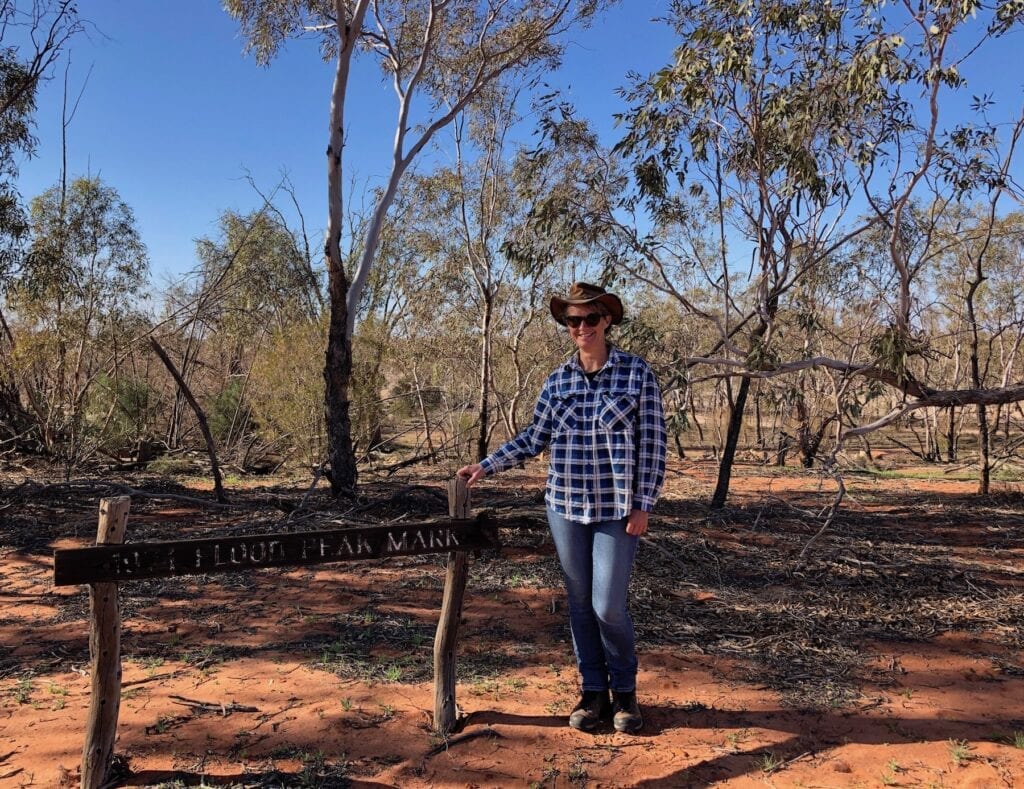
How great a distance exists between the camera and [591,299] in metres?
2.81

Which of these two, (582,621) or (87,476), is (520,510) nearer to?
(582,621)

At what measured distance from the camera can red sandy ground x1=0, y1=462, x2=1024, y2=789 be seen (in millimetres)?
2730

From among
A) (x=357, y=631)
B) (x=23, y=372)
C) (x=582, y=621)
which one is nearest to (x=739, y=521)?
(x=357, y=631)

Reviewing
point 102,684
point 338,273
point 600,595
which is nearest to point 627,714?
point 600,595

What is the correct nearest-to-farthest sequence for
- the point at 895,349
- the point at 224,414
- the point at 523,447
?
the point at 523,447
the point at 895,349
the point at 224,414

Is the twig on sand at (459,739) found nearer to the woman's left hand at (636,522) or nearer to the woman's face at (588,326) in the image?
the woman's left hand at (636,522)

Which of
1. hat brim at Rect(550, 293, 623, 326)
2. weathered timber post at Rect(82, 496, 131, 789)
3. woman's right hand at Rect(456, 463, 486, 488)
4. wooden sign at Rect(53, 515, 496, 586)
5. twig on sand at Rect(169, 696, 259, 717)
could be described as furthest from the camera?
twig on sand at Rect(169, 696, 259, 717)

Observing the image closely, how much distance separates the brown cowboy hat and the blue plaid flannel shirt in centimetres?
16

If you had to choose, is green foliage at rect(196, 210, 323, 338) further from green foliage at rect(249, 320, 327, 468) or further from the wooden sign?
the wooden sign

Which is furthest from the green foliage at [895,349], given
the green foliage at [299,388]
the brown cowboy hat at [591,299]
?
the green foliage at [299,388]

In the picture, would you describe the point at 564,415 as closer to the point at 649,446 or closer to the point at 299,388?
the point at 649,446

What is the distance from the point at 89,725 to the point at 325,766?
33.5 inches

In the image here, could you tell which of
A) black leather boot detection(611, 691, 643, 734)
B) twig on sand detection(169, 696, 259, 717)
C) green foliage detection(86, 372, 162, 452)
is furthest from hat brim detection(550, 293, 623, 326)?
green foliage detection(86, 372, 162, 452)

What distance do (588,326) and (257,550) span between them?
1489 mm
